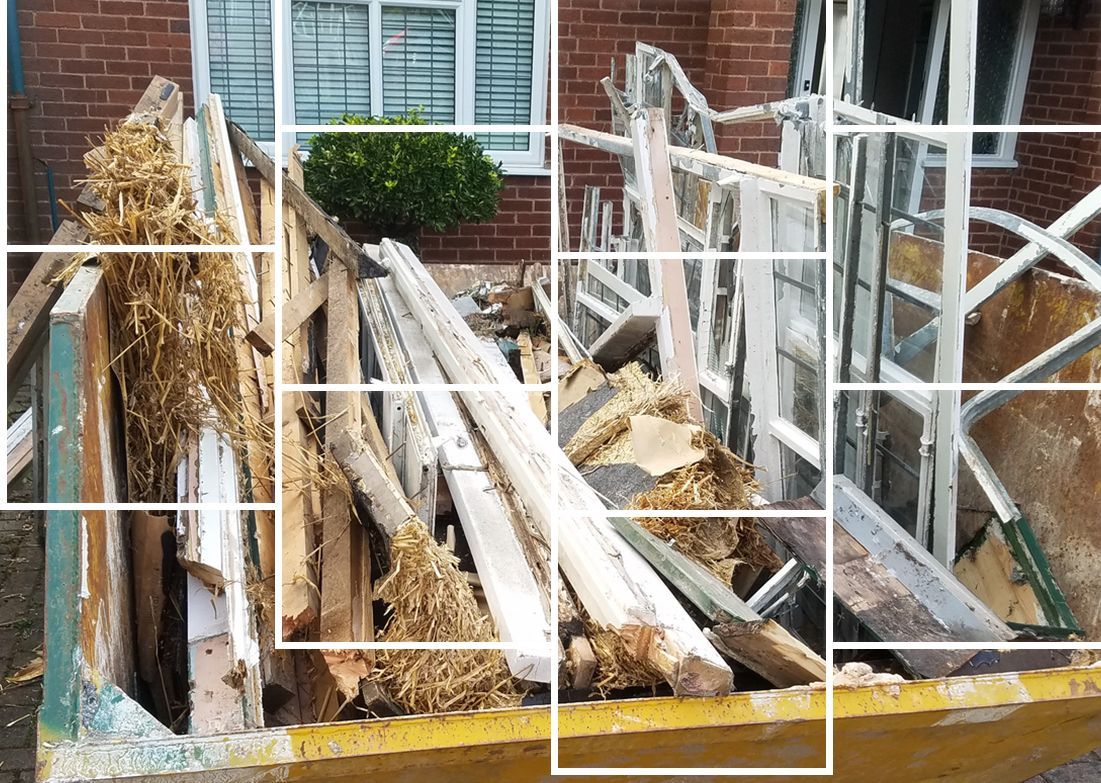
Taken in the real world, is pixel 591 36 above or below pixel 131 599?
above

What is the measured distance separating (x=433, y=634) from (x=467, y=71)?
18.2 feet

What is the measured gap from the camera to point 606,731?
1.62m

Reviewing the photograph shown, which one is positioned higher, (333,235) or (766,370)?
(333,235)

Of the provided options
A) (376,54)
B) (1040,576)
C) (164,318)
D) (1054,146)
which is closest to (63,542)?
(164,318)

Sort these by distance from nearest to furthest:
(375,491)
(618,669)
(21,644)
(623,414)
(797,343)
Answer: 1. (618,669)
2. (375,491)
3. (797,343)
4. (623,414)
5. (21,644)

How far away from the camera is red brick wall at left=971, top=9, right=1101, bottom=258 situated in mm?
7285

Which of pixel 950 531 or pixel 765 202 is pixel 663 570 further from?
pixel 765 202

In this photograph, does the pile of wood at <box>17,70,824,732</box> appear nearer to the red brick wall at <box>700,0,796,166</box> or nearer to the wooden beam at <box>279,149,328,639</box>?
the wooden beam at <box>279,149,328,639</box>

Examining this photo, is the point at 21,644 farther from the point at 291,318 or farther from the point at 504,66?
the point at 504,66

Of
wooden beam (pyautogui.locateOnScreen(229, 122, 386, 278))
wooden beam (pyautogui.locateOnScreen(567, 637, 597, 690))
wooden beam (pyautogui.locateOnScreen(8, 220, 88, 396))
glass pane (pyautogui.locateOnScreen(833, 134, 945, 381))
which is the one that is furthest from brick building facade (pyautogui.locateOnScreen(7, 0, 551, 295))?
wooden beam (pyautogui.locateOnScreen(567, 637, 597, 690))

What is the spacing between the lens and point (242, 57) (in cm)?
645

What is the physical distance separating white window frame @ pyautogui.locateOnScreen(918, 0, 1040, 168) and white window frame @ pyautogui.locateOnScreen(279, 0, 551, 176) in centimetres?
311

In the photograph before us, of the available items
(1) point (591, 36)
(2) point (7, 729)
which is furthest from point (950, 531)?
(1) point (591, 36)

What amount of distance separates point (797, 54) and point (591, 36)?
5.12 ft
